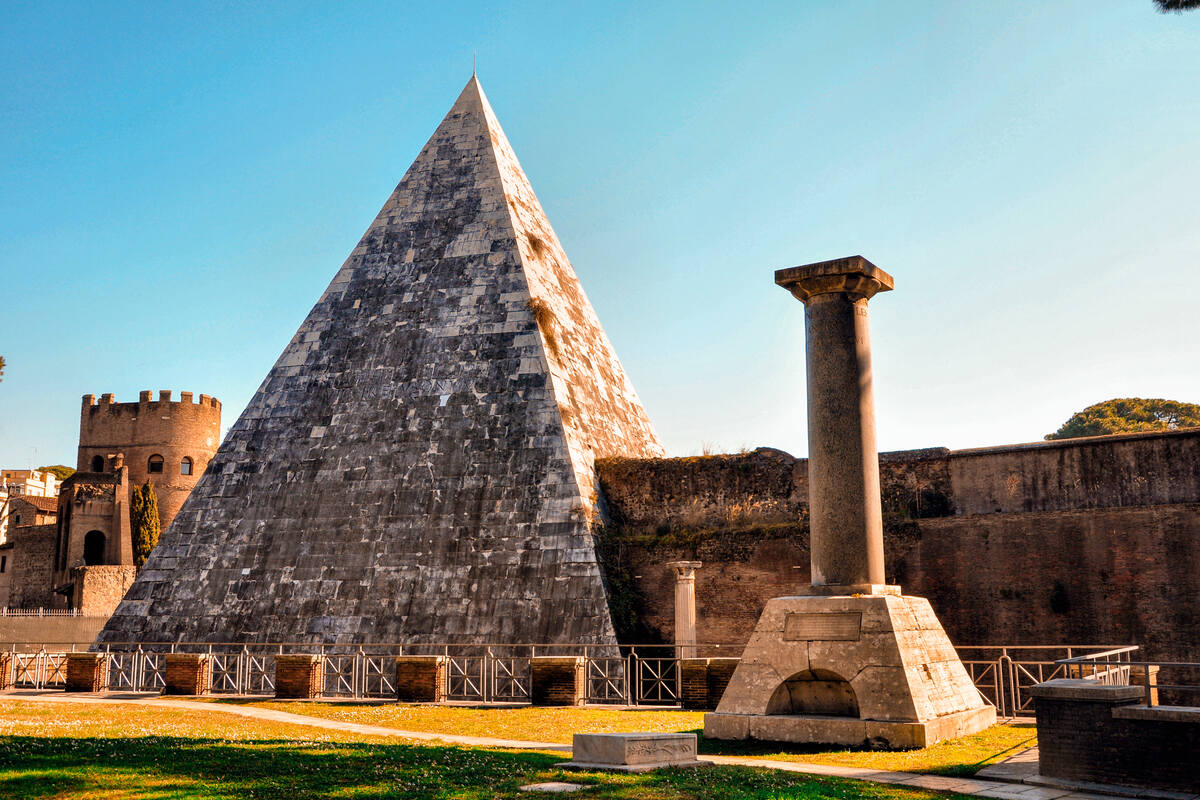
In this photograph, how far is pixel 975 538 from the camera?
16.0m

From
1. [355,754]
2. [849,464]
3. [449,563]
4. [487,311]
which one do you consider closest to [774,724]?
[849,464]

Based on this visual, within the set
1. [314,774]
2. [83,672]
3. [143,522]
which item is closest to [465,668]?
[83,672]

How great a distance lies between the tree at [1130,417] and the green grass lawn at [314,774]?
42.7 meters

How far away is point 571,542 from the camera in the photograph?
17.8 m

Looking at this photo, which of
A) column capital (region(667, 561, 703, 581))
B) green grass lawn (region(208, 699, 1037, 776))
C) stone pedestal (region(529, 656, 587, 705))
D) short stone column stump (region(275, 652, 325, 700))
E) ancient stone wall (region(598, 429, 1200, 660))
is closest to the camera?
green grass lawn (region(208, 699, 1037, 776))

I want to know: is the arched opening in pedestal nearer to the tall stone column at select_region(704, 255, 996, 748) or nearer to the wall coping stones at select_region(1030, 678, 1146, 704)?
the tall stone column at select_region(704, 255, 996, 748)

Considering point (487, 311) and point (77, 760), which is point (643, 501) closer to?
point (487, 311)

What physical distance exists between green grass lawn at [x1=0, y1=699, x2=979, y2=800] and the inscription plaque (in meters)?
2.09

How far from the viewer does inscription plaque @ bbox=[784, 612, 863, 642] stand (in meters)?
9.35

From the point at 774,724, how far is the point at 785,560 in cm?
843

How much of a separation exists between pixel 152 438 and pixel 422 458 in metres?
40.3

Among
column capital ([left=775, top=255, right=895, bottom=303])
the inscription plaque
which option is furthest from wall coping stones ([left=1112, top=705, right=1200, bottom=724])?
column capital ([left=775, top=255, right=895, bottom=303])

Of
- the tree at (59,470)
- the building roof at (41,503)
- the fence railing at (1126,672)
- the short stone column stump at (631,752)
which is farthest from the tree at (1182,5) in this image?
the tree at (59,470)

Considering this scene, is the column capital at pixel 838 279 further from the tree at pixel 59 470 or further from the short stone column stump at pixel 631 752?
the tree at pixel 59 470
